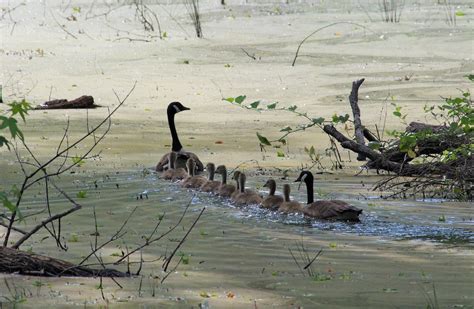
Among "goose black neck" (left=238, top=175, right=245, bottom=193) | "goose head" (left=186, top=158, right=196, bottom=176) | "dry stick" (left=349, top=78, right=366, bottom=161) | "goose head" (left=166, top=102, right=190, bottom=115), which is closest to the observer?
"goose black neck" (left=238, top=175, right=245, bottom=193)

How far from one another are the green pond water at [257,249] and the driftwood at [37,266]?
0.35ft

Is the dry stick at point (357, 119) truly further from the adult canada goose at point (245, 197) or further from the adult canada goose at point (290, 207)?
the adult canada goose at point (290, 207)

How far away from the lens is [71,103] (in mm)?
16078

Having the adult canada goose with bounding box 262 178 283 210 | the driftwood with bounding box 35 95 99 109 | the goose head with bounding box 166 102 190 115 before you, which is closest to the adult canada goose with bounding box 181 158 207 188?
the adult canada goose with bounding box 262 178 283 210

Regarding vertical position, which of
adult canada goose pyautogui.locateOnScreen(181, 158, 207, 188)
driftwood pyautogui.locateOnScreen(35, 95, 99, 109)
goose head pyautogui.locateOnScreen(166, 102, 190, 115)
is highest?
goose head pyautogui.locateOnScreen(166, 102, 190, 115)

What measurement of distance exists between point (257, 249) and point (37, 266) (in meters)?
1.83

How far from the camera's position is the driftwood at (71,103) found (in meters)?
15.9

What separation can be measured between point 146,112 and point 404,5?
10.2m

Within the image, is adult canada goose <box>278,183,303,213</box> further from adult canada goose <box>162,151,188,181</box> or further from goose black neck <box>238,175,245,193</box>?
adult canada goose <box>162,151,188,181</box>

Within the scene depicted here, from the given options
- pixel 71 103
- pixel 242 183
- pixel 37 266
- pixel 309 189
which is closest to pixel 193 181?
pixel 242 183

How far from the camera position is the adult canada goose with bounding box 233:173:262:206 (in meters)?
10.1

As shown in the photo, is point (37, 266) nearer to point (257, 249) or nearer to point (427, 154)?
point (257, 249)

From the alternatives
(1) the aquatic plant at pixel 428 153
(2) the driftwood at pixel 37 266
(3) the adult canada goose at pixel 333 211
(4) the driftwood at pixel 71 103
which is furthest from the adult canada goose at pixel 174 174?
(4) the driftwood at pixel 71 103

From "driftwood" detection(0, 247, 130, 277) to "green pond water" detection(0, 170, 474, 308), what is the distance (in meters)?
0.11
